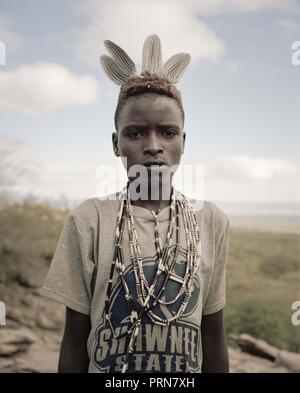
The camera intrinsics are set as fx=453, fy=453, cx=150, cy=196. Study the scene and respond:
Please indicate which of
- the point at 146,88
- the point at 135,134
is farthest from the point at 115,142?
the point at 146,88

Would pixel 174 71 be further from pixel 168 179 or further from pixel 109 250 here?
pixel 109 250

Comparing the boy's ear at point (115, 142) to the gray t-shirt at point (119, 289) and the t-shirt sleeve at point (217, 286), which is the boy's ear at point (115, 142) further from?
the t-shirt sleeve at point (217, 286)

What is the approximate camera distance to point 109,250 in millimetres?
1739

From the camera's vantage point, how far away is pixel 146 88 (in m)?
1.83

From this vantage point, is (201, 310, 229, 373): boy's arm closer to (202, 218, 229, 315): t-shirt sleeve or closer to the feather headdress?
(202, 218, 229, 315): t-shirt sleeve

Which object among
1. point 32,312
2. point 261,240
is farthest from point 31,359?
point 261,240

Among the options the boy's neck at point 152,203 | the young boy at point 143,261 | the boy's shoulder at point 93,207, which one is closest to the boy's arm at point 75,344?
the young boy at point 143,261

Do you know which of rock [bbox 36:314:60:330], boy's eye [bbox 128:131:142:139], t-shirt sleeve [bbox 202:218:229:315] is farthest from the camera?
rock [bbox 36:314:60:330]

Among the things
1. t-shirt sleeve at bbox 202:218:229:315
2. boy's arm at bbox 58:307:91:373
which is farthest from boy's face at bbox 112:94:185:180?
boy's arm at bbox 58:307:91:373

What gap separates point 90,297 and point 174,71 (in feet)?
3.31

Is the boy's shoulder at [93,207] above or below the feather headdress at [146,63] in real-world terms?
below

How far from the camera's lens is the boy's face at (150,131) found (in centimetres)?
175

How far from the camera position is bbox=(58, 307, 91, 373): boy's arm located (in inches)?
69.9

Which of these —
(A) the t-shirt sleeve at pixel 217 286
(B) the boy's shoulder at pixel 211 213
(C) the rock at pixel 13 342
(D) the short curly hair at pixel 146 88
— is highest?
(D) the short curly hair at pixel 146 88
